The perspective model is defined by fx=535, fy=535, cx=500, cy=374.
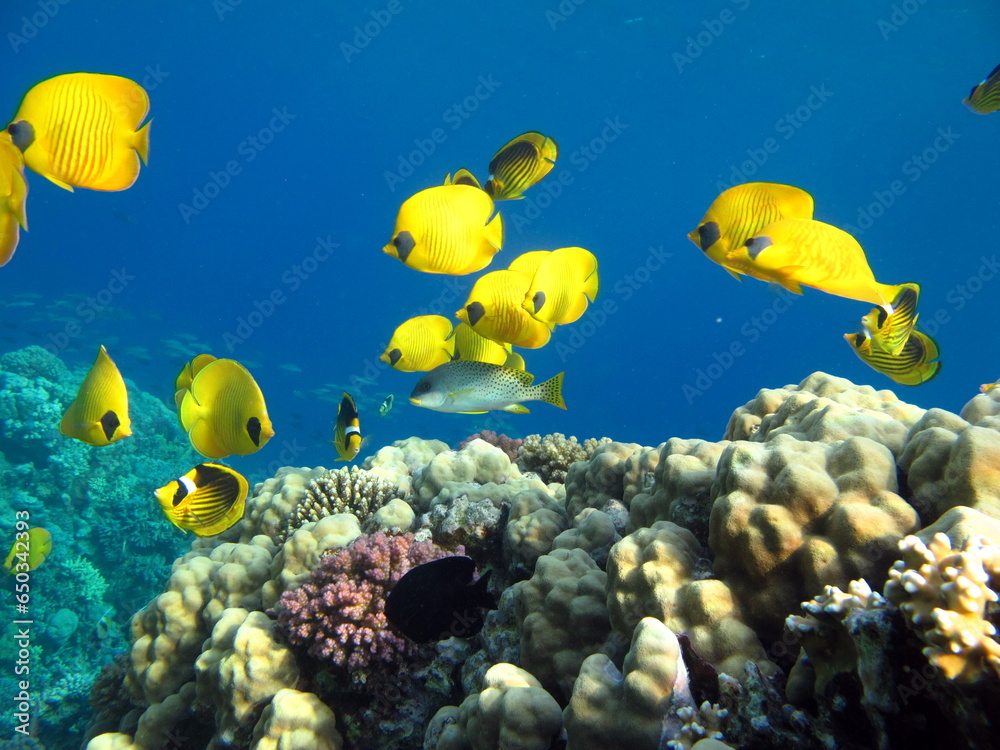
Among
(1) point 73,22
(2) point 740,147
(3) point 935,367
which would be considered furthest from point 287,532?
(1) point 73,22

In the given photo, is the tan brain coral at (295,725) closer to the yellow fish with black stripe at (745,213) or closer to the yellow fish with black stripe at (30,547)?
the yellow fish with black stripe at (745,213)

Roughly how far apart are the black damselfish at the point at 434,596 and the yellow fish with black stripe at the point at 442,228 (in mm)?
1648

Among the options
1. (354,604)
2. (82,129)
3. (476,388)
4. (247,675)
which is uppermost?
(82,129)

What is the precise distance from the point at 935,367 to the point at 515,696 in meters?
4.70

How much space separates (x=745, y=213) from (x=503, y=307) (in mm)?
1525

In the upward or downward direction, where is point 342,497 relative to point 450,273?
downward

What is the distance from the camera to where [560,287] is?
3.50m

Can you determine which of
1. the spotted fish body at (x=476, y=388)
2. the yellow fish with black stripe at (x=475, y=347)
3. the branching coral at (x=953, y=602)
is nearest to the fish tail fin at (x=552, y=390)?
the spotted fish body at (x=476, y=388)

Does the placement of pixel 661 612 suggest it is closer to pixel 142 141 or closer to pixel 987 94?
pixel 142 141

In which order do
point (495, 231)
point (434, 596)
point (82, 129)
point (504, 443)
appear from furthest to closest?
point (504, 443) < point (495, 231) < point (434, 596) < point (82, 129)

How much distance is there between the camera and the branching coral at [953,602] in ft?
4.23

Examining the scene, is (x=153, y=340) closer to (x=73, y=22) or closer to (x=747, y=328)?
(x=73, y=22)

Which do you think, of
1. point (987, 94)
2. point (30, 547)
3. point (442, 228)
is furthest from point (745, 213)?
point (30, 547)

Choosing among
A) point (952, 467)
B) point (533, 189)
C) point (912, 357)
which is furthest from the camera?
point (533, 189)
